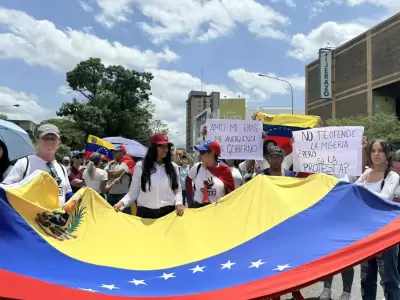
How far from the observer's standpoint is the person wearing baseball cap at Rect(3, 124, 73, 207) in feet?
12.5

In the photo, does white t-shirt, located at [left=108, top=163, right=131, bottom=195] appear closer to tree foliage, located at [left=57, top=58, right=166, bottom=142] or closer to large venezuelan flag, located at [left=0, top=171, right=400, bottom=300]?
large venezuelan flag, located at [left=0, top=171, right=400, bottom=300]

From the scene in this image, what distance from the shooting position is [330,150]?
5152mm

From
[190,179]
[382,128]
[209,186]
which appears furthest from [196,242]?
[382,128]

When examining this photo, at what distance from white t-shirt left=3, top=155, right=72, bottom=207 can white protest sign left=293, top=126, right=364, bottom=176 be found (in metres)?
3.04

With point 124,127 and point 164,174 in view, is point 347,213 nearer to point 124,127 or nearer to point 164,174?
point 164,174

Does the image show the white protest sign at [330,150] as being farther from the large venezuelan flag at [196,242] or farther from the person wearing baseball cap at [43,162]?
the person wearing baseball cap at [43,162]

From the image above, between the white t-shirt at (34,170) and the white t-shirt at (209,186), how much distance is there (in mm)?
1609

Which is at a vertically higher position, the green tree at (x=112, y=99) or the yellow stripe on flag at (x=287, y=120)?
the green tree at (x=112, y=99)

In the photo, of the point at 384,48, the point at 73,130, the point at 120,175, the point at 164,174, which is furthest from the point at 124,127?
the point at 164,174

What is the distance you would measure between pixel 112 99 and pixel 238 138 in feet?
123

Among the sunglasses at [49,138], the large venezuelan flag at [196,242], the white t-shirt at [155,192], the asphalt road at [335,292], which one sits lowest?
the asphalt road at [335,292]

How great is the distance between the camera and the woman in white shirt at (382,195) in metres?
3.95

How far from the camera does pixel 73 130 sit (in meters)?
40.9

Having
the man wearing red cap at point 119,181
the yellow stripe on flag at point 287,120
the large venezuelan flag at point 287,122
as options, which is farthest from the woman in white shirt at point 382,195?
the man wearing red cap at point 119,181
